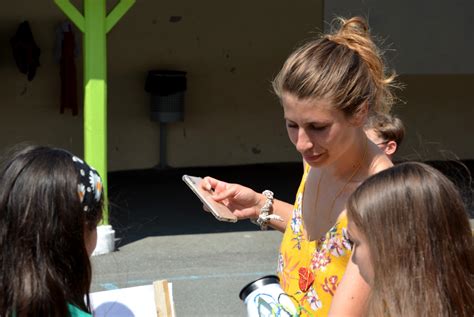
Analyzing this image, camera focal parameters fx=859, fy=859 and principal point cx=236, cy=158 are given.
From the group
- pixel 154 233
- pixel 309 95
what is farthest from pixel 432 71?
pixel 309 95

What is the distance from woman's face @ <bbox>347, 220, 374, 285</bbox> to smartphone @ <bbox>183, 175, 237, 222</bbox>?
1.83 ft

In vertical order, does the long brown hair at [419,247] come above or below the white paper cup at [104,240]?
above

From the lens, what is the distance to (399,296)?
1834mm

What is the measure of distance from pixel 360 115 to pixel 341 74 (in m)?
0.13

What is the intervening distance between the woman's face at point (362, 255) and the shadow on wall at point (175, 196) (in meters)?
6.28

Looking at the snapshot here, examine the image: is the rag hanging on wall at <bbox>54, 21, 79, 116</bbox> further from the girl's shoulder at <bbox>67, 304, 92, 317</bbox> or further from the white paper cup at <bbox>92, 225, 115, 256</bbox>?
the girl's shoulder at <bbox>67, 304, 92, 317</bbox>

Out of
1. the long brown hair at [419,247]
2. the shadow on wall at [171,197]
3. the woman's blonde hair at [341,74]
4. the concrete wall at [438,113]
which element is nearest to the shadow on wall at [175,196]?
the shadow on wall at [171,197]

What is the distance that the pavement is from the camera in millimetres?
6691

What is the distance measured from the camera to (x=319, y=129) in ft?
7.57

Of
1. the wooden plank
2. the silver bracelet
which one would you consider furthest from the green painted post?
the wooden plank

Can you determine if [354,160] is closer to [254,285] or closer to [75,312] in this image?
[254,285]

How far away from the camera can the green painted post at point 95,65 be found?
725 cm

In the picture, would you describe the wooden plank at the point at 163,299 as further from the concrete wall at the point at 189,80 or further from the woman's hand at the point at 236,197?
the concrete wall at the point at 189,80

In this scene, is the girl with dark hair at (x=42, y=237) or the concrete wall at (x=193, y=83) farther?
the concrete wall at (x=193, y=83)
